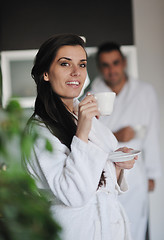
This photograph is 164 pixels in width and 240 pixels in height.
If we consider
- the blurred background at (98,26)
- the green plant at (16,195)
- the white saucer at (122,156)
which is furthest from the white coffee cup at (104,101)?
the blurred background at (98,26)

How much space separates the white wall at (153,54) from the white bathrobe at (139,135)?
93 millimetres

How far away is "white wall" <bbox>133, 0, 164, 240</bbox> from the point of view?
8.64ft

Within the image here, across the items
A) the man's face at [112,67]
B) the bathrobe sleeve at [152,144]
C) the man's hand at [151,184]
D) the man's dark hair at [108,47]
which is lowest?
the man's hand at [151,184]

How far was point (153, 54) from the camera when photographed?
8.77 feet

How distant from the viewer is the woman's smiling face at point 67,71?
1.20 meters

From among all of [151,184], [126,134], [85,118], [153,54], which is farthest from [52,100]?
[153,54]

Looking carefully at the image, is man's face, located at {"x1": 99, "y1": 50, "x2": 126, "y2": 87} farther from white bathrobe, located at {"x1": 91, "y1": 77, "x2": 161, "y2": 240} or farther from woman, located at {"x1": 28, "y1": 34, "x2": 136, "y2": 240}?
woman, located at {"x1": 28, "y1": 34, "x2": 136, "y2": 240}

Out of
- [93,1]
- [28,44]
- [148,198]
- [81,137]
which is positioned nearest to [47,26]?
[28,44]

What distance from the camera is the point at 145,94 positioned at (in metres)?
2.57

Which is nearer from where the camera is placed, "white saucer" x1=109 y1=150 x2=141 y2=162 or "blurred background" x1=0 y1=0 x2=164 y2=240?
"white saucer" x1=109 y1=150 x2=141 y2=162

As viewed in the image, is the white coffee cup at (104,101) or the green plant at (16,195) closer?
the green plant at (16,195)

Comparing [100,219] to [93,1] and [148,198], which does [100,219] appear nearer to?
[148,198]

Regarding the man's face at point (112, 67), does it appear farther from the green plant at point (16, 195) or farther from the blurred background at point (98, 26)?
the green plant at point (16, 195)

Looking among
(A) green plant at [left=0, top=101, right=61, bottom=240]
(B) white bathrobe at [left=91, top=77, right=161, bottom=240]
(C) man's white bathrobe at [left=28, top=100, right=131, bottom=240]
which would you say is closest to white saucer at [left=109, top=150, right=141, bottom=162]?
(C) man's white bathrobe at [left=28, top=100, right=131, bottom=240]
